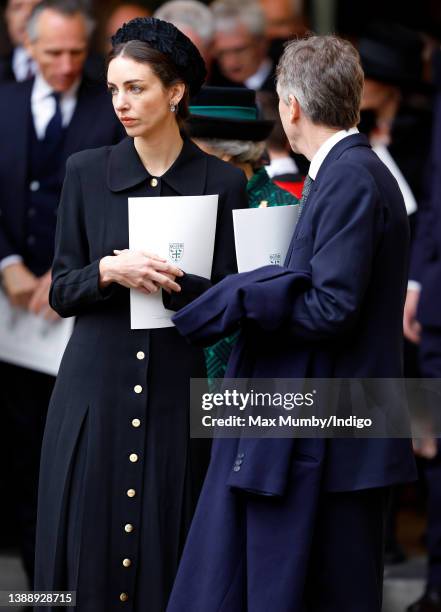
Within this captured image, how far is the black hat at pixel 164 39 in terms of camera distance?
3.76m

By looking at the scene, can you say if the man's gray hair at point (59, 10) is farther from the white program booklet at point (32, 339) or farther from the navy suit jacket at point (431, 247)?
the navy suit jacket at point (431, 247)

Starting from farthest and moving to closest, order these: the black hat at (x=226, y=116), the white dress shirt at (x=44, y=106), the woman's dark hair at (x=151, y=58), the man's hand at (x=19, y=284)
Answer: the white dress shirt at (x=44, y=106)
the man's hand at (x=19, y=284)
the black hat at (x=226, y=116)
the woman's dark hair at (x=151, y=58)

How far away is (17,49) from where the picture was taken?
259 inches

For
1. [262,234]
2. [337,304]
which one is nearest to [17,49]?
[262,234]

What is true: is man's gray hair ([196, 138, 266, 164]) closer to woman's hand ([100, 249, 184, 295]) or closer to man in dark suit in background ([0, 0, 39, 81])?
woman's hand ([100, 249, 184, 295])

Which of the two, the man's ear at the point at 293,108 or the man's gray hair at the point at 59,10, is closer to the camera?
the man's ear at the point at 293,108

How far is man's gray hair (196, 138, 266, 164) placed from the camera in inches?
176

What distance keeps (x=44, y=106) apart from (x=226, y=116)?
1383mm

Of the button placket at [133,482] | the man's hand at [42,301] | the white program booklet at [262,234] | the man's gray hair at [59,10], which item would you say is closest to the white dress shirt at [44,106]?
the man's hand at [42,301]

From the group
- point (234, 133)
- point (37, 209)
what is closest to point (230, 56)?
point (37, 209)

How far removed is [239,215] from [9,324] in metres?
2.09

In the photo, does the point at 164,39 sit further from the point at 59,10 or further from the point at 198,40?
the point at 198,40

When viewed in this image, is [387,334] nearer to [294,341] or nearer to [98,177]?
[294,341]

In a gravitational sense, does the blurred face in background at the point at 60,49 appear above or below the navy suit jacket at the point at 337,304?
above
